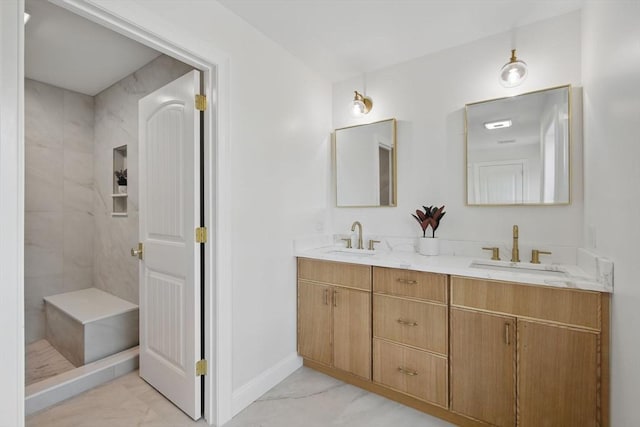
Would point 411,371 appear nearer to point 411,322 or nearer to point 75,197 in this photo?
point 411,322

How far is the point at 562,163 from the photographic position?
5.88 feet

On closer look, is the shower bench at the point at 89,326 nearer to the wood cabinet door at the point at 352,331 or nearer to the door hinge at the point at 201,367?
the door hinge at the point at 201,367

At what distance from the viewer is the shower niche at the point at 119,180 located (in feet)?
9.46

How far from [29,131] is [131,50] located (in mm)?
1540

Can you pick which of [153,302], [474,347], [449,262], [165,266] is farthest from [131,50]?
[474,347]

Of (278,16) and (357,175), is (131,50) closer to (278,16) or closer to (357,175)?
(278,16)

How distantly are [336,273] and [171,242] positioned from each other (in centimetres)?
116

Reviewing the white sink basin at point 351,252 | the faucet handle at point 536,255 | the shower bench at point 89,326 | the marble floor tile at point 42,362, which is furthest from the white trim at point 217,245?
the faucet handle at point 536,255

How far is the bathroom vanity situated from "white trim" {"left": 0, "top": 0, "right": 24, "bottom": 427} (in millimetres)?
1596

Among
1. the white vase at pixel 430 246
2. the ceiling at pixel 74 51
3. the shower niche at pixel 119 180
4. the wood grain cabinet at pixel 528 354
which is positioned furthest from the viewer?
the shower niche at pixel 119 180

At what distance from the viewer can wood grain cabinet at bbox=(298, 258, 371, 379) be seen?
6.57 ft

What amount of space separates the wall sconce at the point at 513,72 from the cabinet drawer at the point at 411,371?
6.05 feet

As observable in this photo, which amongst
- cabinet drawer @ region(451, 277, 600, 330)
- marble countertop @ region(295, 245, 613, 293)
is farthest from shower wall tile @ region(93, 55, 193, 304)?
cabinet drawer @ region(451, 277, 600, 330)

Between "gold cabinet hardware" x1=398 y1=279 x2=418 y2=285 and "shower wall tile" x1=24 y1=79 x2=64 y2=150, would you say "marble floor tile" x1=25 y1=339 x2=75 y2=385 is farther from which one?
"gold cabinet hardware" x1=398 y1=279 x2=418 y2=285
